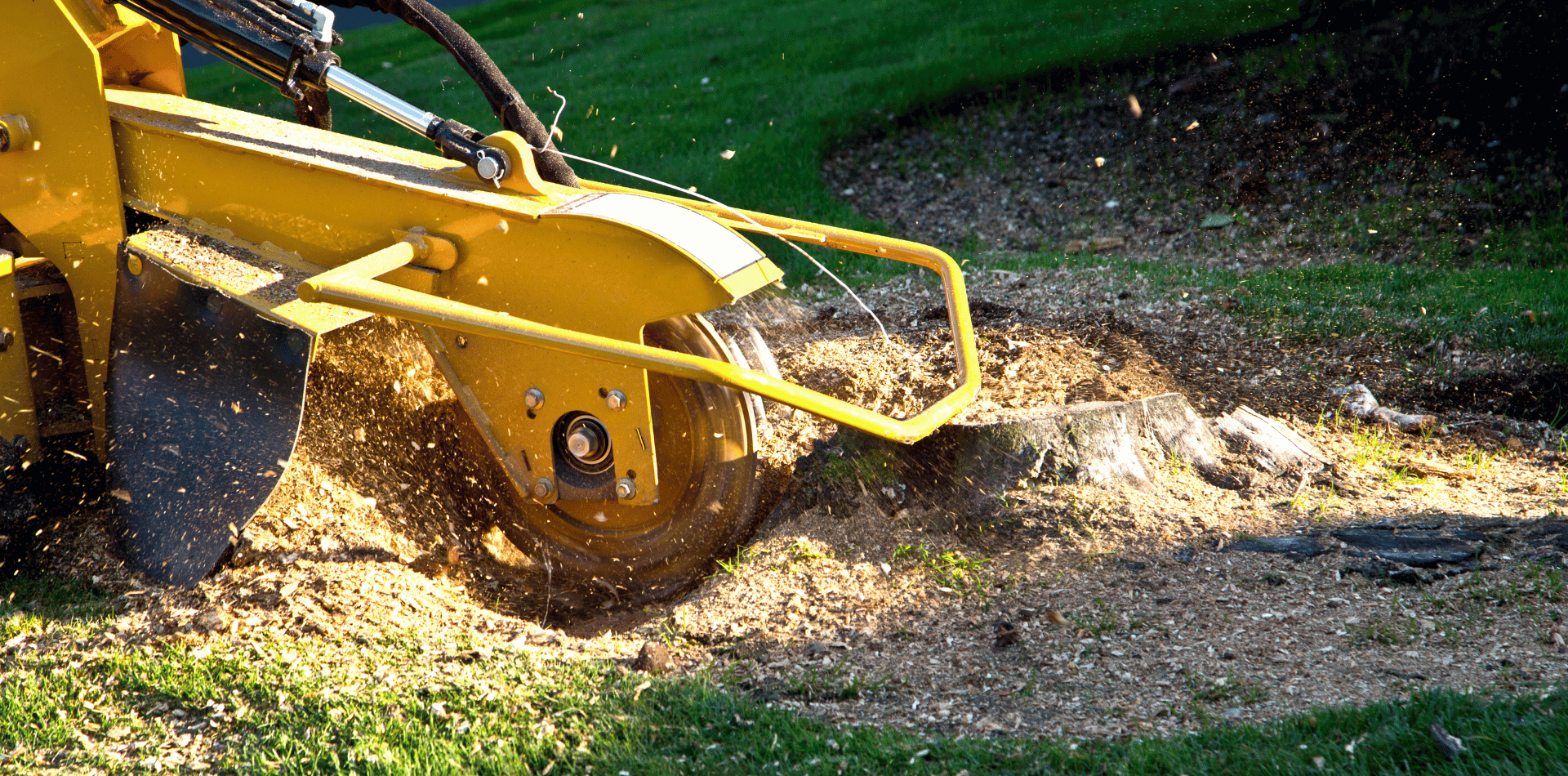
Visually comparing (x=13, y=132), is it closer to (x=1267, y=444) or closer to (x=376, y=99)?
(x=376, y=99)

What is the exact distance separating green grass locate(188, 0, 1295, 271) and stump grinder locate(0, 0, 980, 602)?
328 cm

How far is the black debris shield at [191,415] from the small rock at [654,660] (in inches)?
42.5

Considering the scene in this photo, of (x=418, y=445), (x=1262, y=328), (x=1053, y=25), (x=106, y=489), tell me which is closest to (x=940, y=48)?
(x=1053, y=25)

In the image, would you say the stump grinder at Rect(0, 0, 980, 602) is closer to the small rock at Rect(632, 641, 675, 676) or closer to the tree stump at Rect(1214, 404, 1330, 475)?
the small rock at Rect(632, 641, 675, 676)

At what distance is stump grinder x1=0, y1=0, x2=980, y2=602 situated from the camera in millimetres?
2893

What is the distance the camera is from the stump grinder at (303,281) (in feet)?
9.49

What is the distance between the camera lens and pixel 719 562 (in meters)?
3.10

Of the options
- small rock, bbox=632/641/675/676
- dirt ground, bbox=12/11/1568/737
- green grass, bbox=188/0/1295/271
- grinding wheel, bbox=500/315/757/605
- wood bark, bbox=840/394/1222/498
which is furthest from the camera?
green grass, bbox=188/0/1295/271

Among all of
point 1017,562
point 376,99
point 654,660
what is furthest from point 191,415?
point 1017,562

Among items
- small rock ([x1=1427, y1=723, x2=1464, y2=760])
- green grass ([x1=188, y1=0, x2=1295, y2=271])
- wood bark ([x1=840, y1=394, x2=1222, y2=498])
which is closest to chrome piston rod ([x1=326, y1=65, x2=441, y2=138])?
wood bark ([x1=840, y1=394, x2=1222, y2=498])

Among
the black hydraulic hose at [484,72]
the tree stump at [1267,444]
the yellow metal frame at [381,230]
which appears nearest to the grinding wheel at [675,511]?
the yellow metal frame at [381,230]

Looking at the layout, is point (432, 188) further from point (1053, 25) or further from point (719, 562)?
point (1053, 25)

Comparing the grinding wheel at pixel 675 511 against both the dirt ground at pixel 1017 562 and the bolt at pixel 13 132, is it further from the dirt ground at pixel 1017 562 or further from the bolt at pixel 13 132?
the bolt at pixel 13 132

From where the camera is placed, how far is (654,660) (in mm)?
2662
